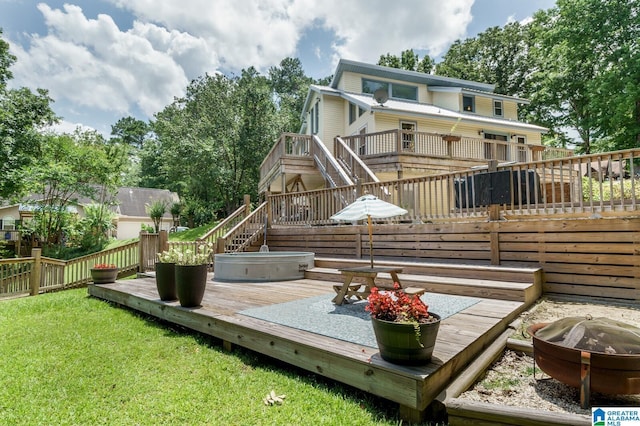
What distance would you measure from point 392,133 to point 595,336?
1181 centimetres

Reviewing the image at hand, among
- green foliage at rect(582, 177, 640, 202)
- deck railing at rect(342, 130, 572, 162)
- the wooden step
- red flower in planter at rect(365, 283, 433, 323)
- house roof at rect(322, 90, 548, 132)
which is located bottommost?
the wooden step

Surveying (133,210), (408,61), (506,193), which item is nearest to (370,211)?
(506,193)

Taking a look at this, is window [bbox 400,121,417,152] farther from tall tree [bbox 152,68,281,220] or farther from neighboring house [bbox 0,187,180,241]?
neighboring house [bbox 0,187,180,241]

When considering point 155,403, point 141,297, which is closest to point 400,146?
point 141,297

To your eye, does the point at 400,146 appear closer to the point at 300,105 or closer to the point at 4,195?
the point at 4,195

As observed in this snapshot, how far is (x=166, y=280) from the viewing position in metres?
4.83

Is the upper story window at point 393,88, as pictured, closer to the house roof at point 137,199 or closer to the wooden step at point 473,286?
the wooden step at point 473,286

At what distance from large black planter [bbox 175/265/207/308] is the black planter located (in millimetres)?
465

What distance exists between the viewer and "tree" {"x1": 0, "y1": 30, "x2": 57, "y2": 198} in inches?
571

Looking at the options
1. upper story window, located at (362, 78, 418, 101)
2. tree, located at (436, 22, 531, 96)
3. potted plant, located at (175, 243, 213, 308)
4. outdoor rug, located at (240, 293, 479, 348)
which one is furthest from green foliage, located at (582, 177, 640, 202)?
tree, located at (436, 22, 531, 96)

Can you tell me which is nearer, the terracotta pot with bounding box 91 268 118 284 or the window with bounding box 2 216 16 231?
the terracotta pot with bounding box 91 268 118 284

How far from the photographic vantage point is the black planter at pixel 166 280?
4.80m

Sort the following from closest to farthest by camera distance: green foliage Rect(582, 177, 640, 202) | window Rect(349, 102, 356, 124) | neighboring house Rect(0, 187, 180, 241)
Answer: green foliage Rect(582, 177, 640, 202) < window Rect(349, 102, 356, 124) < neighboring house Rect(0, 187, 180, 241)

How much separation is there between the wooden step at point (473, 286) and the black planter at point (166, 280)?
3097 mm
